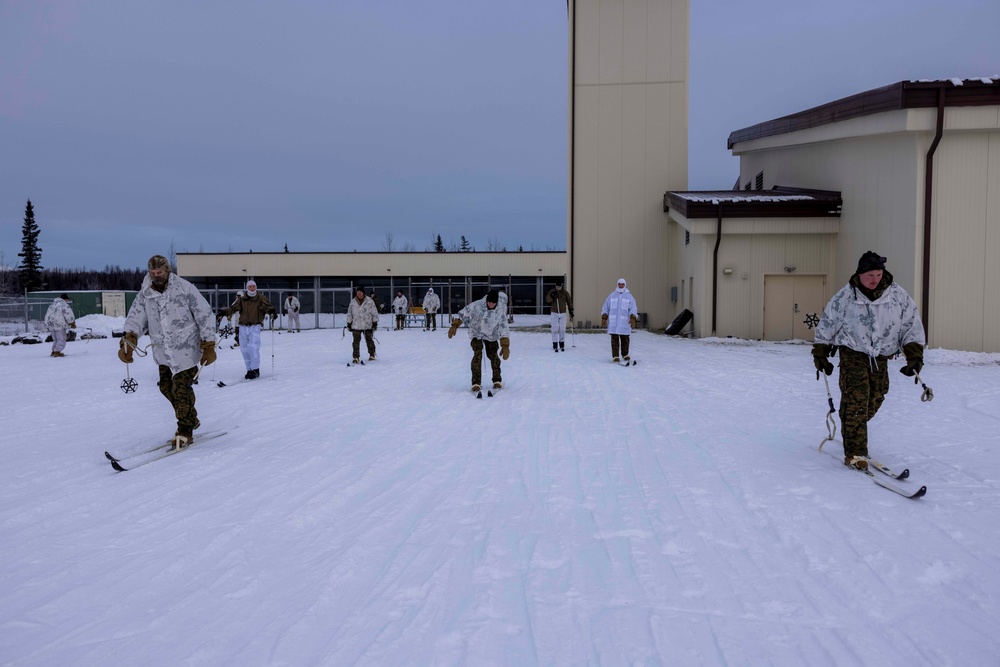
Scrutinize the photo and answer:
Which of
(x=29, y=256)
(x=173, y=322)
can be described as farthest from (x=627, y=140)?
(x=29, y=256)

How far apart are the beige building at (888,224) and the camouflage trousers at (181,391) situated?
15732 mm

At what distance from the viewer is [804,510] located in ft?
17.5

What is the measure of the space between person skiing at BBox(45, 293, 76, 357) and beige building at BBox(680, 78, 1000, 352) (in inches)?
744

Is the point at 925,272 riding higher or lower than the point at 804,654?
higher

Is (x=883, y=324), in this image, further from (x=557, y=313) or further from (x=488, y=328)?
(x=557, y=313)

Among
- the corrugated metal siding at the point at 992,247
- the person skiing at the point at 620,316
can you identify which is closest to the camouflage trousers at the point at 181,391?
the person skiing at the point at 620,316

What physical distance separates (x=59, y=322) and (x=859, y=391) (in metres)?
21.2

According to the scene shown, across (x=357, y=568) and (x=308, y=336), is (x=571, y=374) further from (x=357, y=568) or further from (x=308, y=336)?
(x=308, y=336)

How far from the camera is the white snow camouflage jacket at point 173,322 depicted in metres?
7.51

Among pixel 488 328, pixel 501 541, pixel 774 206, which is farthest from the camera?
pixel 774 206

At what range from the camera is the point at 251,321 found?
1449 cm

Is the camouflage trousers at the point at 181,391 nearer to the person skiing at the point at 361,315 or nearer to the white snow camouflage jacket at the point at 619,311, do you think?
the person skiing at the point at 361,315

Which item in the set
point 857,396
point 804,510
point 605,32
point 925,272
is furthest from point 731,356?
point 605,32

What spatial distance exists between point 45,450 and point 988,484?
8.89 metres
